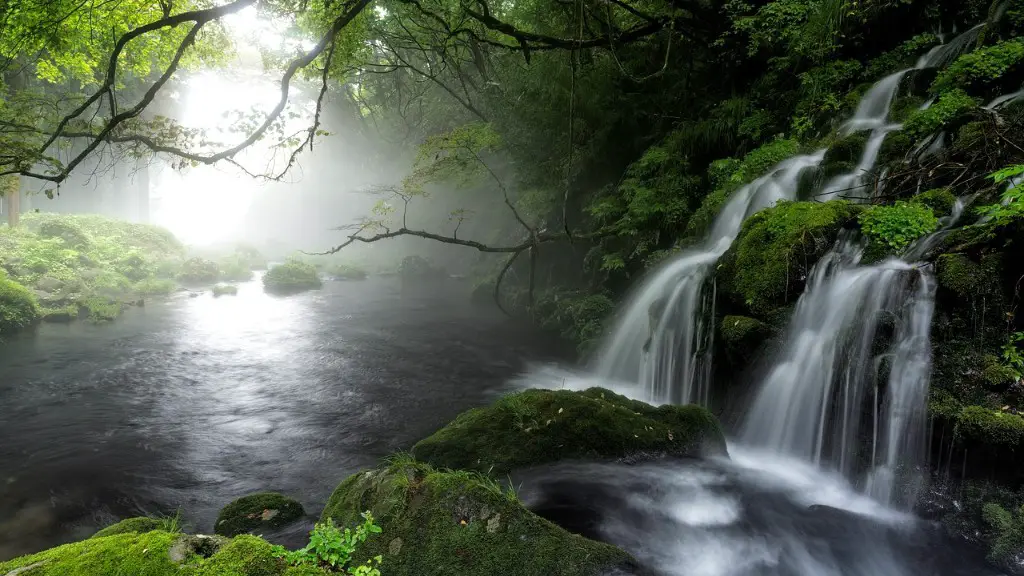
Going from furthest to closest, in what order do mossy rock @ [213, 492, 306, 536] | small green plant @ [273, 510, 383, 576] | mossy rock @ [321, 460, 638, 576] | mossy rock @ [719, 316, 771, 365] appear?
mossy rock @ [719, 316, 771, 365]
mossy rock @ [213, 492, 306, 536]
mossy rock @ [321, 460, 638, 576]
small green plant @ [273, 510, 383, 576]

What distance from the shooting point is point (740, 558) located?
4.29 meters

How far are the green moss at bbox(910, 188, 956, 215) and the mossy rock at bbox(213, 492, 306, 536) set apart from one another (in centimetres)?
792

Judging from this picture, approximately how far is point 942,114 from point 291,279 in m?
23.2

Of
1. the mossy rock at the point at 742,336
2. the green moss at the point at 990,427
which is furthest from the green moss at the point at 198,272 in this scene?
the green moss at the point at 990,427

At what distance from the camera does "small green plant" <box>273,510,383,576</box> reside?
263 cm

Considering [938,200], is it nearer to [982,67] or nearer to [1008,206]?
[1008,206]

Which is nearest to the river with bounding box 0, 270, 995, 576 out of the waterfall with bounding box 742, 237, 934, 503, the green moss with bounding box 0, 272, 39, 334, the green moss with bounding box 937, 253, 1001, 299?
the waterfall with bounding box 742, 237, 934, 503

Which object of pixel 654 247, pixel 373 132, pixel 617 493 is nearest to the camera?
pixel 617 493

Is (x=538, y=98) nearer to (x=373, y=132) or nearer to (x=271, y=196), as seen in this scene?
(x=373, y=132)

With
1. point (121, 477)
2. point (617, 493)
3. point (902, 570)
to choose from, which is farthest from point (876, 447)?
point (121, 477)

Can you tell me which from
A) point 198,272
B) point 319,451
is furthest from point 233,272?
point 319,451

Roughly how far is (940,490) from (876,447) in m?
0.58

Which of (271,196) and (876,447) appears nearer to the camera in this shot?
(876,447)

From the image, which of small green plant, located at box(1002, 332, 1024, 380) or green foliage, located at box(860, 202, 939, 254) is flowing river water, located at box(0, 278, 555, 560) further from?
small green plant, located at box(1002, 332, 1024, 380)
